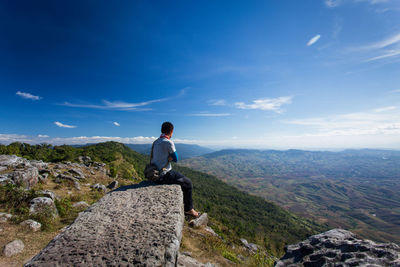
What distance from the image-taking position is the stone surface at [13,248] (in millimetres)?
4596

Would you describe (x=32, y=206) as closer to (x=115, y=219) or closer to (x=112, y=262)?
(x=115, y=219)

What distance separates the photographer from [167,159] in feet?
20.0

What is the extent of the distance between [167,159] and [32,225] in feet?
18.3

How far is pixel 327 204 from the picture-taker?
192125 millimetres

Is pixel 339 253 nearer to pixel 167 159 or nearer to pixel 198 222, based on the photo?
pixel 167 159

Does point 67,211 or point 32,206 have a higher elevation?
point 32,206

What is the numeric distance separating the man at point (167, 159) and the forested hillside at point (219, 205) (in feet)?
19.6

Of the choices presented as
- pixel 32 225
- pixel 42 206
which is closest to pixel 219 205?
pixel 42 206

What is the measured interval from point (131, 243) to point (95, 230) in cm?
111

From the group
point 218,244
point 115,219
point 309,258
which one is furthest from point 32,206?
point 309,258

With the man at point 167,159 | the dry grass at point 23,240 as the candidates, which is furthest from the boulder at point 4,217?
the man at point 167,159

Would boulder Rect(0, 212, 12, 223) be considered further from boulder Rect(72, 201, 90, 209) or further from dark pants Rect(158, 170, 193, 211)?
dark pants Rect(158, 170, 193, 211)

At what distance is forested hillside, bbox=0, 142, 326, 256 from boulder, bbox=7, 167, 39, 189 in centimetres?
852

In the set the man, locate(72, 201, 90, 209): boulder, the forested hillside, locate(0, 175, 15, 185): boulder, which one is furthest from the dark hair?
locate(0, 175, 15, 185): boulder
